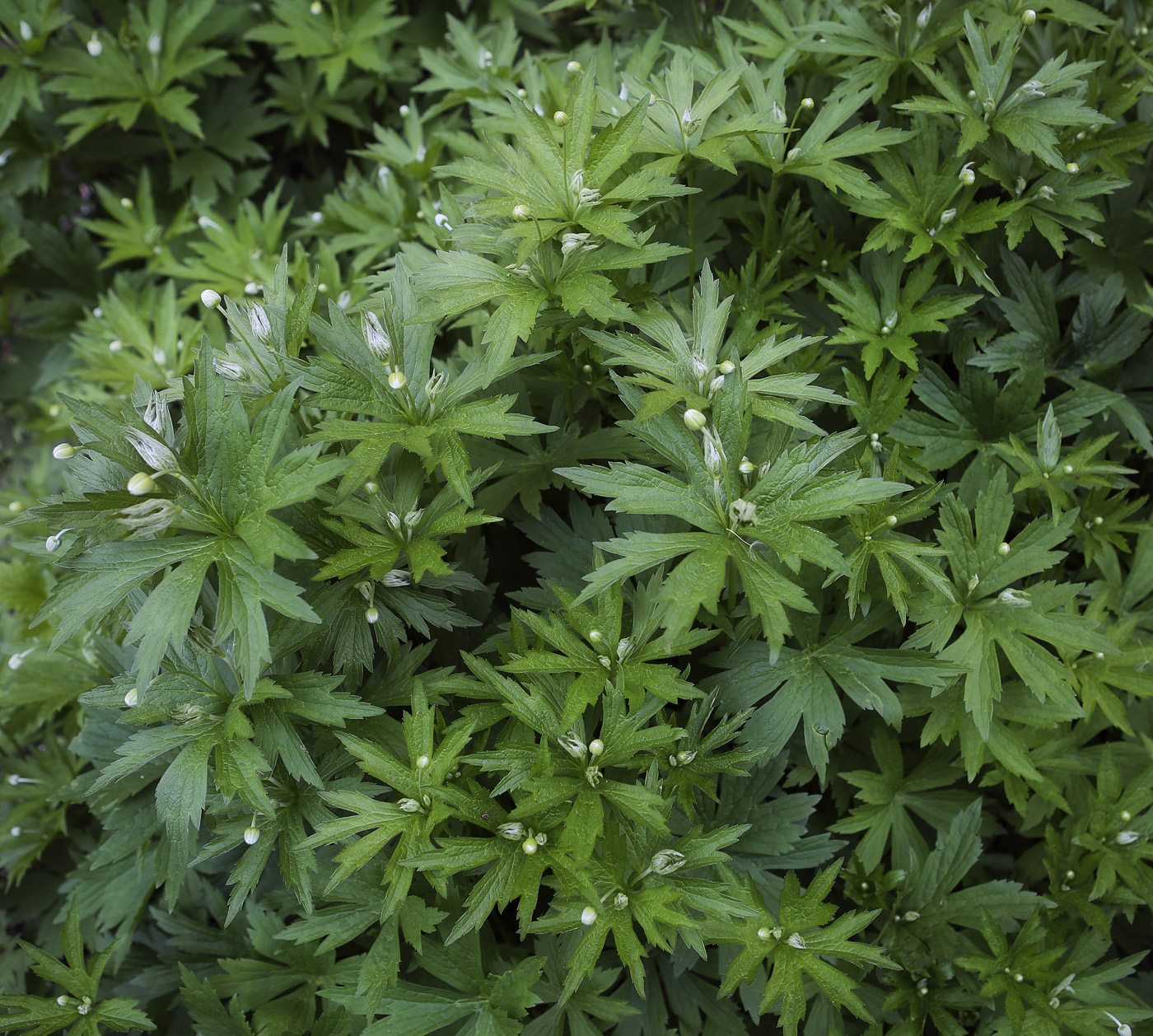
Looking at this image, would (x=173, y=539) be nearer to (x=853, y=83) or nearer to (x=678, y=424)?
(x=678, y=424)

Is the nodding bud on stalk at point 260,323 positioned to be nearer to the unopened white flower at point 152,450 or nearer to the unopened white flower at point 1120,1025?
the unopened white flower at point 152,450

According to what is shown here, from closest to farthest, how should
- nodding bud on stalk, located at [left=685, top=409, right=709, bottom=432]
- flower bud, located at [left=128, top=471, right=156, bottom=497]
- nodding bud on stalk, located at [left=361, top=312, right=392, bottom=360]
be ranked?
flower bud, located at [left=128, top=471, right=156, bottom=497] < nodding bud on stalk, located at [left=685, top=409, right=709, bottom=432] < nodding bud on stalk, located at [left=361, top=312, right=392, bottom=360]

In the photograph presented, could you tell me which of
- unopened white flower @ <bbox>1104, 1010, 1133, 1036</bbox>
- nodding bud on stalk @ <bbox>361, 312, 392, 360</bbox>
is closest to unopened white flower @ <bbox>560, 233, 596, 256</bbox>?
nodding bud on stalk @ <bbox>361, 312, 392, 360</bbox>

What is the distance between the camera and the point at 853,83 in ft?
7.38

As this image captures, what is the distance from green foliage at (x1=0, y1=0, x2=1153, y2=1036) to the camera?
165 cm

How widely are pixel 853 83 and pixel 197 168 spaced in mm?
3094

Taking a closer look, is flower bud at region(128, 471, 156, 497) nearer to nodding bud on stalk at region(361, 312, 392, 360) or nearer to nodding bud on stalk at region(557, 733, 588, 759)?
nodding bud on stalk at region(361, 312, 392, 360)

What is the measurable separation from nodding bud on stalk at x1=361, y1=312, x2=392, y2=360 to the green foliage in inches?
0.5

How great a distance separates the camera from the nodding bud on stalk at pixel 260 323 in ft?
6.21

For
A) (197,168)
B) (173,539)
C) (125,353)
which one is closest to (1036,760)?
(173,539)

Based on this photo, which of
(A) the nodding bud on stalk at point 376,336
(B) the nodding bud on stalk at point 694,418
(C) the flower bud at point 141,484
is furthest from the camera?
(A) the nodding bud on stalk at point 376,336

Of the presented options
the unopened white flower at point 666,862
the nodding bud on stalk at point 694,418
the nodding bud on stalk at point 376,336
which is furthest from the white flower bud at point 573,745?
the nodding bud on stalk at point 376,336

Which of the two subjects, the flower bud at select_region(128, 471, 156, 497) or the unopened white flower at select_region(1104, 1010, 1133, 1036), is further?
the unopened white flower at select_region(1104, 1010, 1133, 1036)

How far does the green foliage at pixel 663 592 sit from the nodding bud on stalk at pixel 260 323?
0.4 inches
